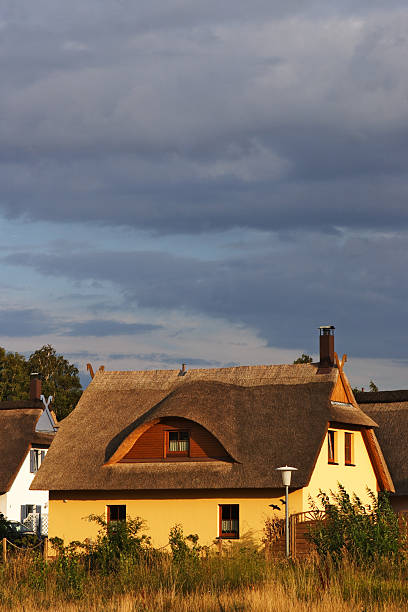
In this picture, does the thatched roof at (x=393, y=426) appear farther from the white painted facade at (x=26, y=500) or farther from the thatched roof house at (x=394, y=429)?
the white painted facade at (x=26, y=500)

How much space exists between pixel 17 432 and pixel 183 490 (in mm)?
17847

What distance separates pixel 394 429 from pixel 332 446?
213 inches

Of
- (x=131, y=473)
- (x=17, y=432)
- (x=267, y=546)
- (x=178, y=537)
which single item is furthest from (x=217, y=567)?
(x=17, y=432)

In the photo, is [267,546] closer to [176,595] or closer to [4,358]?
[176,595]

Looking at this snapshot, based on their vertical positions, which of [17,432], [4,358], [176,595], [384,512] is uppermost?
[4,358]

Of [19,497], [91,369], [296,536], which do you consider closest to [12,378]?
[19,497]

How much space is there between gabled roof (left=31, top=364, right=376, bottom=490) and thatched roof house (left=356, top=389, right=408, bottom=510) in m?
2.89

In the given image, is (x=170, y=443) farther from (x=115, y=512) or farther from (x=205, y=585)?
(x=205, y=585)

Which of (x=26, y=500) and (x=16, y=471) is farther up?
(x=16, y=471)

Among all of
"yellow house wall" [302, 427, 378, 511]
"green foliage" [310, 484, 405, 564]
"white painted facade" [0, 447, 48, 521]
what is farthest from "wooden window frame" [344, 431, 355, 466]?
"white painted facade" [0, 447, 48, 521]

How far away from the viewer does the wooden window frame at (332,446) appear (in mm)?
32500

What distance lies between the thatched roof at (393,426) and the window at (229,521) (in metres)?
7.86

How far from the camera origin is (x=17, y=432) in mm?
46812

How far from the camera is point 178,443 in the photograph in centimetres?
3219
